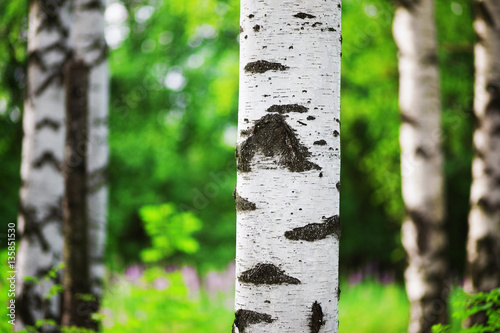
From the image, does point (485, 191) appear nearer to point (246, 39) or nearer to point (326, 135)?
→ point (326, 135)

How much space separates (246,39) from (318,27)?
0.76ft

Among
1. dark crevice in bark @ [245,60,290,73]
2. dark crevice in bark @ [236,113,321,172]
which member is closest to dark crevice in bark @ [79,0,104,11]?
dark crevice in bark @ [245,60,290,73]

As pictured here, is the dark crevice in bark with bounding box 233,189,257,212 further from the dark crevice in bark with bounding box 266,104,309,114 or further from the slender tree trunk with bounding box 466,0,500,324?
the slender tree trunk with bounding box 466,0,500,324

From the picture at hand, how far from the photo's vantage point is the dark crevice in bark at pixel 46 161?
300cm

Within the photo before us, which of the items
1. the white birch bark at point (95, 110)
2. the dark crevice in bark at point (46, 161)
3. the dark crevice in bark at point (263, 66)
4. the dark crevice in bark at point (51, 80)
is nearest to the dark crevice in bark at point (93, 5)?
the white birch bark at point (95, 110)

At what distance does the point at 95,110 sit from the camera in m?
3.37

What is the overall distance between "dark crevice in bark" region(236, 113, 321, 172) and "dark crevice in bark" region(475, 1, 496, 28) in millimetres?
2458

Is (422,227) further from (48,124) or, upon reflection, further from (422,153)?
(48,124)

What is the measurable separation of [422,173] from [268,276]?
2.38 metres

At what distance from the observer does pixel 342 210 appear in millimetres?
10922

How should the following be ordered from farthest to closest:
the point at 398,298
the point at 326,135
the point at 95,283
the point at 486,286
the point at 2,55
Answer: the point at 398,298
the point at 2,55
the point at 95,283
the point at 486,286
the point at 326,135

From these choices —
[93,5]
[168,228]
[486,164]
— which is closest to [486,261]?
[486,164]

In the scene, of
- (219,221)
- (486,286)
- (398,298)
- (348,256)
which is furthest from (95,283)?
(348,256)

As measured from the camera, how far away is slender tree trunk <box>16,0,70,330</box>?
2936 mm
